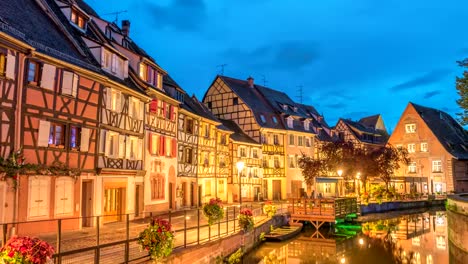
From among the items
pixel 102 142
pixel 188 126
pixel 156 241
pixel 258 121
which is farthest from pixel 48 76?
pixel 258 121

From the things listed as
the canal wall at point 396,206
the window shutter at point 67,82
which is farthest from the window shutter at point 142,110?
the canal wall at point 396,206

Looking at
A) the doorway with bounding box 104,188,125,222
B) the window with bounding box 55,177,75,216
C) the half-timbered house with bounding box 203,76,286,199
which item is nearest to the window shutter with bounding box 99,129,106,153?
the doorway with bounding box 104,188,125,222

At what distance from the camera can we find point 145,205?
28.6 m

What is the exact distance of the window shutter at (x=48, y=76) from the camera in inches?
763

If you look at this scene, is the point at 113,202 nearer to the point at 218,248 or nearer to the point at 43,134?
the point at 43,134

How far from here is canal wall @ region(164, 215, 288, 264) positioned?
1520cm

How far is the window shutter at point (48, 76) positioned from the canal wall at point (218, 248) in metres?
10.1

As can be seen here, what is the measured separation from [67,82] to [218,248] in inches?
422

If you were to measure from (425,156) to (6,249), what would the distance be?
67023 mm

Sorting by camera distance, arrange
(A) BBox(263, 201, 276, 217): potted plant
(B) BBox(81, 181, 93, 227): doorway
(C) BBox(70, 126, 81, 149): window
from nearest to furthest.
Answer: (C) BBox(70, 126, 81, 149): window < (B) BBox(81, 181, 93, 227): doorway < (A) BBox(263, 201, 276, 217): potted plant

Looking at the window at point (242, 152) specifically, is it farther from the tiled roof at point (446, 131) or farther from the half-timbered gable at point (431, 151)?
the tiled roof at point (446, 131)

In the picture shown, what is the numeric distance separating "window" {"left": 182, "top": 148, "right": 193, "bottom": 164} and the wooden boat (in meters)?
10.5

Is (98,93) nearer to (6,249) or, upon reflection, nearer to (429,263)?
(6,249)

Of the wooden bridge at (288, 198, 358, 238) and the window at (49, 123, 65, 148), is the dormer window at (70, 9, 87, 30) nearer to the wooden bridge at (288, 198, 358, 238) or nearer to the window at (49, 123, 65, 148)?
the window at (49, 123, 65, 148)
